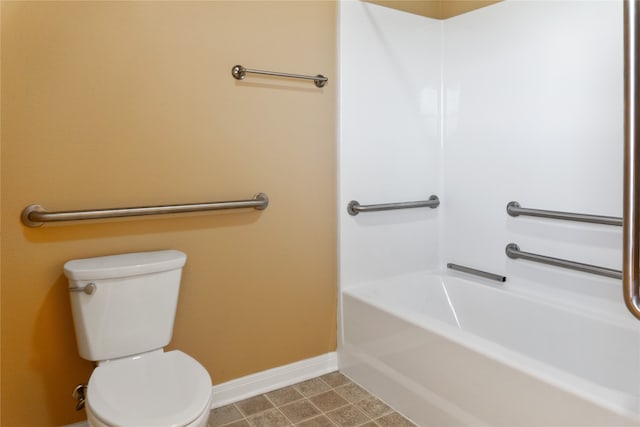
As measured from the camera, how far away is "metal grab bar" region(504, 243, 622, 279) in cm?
198

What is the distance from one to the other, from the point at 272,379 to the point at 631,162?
6.29ft

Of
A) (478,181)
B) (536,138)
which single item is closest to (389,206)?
(478,181)

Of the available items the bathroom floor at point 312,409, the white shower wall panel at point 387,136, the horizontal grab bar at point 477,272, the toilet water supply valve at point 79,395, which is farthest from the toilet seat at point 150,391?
the horizontal grab bar at point 477,272

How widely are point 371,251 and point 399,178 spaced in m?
0.43

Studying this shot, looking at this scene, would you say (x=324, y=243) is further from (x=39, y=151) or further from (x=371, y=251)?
(x=39, y=151)

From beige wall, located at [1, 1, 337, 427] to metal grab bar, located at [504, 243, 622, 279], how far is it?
2.88ft

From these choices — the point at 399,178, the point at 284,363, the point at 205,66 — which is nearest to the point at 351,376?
the point at 284,363

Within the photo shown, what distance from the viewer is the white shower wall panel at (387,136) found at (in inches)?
96.4

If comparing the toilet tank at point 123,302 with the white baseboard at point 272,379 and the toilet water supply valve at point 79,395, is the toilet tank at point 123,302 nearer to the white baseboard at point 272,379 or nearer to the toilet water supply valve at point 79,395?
the toilet water supply valve at point 79,395

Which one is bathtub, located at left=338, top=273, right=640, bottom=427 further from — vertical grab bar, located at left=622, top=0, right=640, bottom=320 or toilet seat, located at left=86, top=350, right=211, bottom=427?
toilet seat, located at left=86, top=350, right=211, bottom=427

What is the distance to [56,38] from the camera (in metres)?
1.76

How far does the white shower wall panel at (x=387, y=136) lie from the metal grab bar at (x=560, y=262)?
0.50 m

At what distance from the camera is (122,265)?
1.75 meters

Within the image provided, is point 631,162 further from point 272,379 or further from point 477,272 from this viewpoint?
point 272,379
